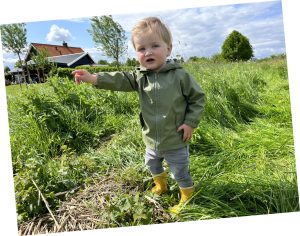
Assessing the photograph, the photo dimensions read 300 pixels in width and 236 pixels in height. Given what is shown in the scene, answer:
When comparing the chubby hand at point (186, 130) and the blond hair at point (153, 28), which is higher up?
the blond hair at point (153, 28)

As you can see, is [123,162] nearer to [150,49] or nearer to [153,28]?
[150,49]

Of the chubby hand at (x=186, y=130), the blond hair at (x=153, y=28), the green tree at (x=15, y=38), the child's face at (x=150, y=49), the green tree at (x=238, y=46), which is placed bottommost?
the chubby hand at (x=186, y=130)

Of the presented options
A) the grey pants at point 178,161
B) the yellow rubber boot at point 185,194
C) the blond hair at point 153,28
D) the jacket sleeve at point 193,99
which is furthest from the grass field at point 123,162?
the blond hair at point 153,28

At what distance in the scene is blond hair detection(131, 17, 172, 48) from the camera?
208cm

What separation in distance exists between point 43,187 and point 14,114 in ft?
6.31

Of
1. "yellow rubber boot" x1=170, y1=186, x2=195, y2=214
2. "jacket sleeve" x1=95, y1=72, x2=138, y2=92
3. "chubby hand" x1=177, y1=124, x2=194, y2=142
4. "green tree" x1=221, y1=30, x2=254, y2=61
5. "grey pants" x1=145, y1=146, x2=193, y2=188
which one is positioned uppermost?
"green tree" x1=221, y1=30, x2=254, y2=61

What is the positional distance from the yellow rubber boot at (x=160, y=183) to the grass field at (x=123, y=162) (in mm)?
65

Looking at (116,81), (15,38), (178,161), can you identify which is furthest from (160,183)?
(15,38)

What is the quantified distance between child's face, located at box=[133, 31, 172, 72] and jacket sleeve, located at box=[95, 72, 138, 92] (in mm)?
207

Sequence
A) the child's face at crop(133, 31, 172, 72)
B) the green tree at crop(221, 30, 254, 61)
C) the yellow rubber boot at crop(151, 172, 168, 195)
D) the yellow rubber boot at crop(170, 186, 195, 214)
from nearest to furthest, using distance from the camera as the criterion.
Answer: the child's face at crop(133, 31, 172, 72) < the yellow rubber boot at crop(170, 186, 195, 214) < the yellow rubber boot at crop(151, 172, 168, 195) < the green tree at crop(221, 30, 254, 61)

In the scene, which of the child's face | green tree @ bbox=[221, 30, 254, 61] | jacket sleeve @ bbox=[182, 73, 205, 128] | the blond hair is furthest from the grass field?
green tree @ bbox=[221, 30, 254, 61]

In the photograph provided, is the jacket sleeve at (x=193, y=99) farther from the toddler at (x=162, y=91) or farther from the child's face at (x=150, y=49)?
the child's face at (x=150, y=49)

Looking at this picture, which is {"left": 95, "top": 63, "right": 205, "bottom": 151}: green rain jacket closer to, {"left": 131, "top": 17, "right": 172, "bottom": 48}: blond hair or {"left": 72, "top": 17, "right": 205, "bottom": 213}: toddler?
{"left": 72, "top": 17, "right": 205, "bottom": 213}: toddler

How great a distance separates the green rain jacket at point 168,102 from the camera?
7.01 ft
